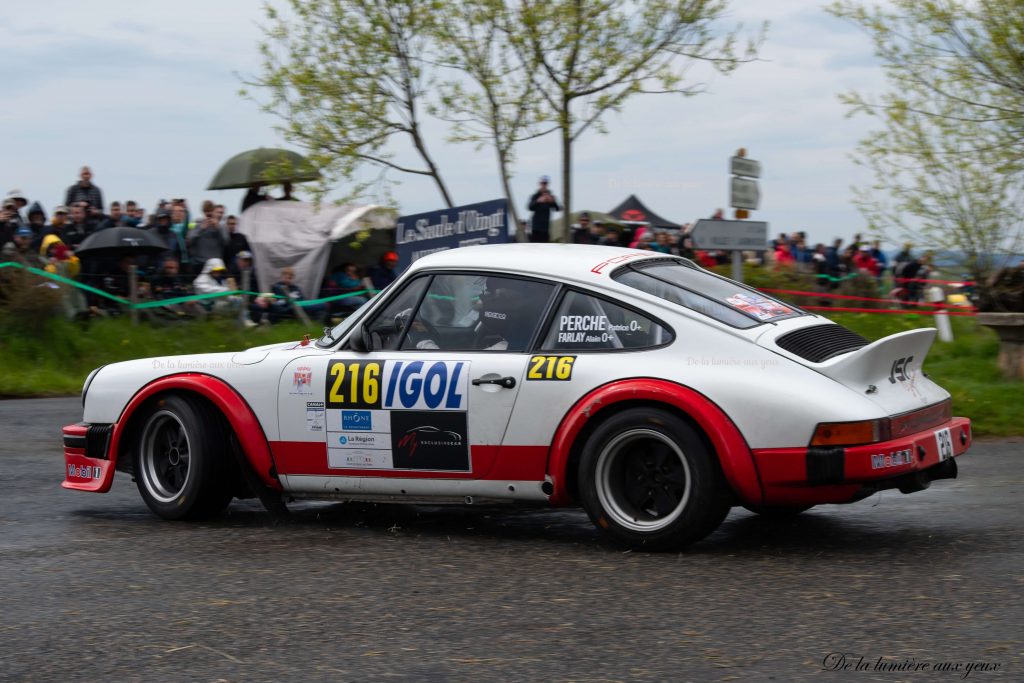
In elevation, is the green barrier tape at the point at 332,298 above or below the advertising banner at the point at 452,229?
below

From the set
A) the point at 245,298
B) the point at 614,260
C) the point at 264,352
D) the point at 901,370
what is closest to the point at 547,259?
the point at 614,260

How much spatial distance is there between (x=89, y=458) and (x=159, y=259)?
32.6 feet

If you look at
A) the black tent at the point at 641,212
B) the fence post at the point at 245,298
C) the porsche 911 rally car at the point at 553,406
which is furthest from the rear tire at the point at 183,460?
the black tent at the point at 641,212

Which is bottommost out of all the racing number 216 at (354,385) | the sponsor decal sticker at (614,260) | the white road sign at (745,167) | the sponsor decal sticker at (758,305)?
the racing number 216 at (354,385)

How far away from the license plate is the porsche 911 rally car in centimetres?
1

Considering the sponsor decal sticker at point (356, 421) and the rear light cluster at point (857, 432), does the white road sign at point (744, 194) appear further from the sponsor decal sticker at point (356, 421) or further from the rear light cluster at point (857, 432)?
the rear light cluster at point (857, 432)

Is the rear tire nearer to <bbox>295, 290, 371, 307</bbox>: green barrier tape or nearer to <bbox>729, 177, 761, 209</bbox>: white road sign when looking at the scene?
<bbox>729, 177, 761, 209</bbox>: white road sign

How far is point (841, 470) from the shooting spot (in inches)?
213

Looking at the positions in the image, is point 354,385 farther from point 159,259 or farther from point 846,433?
point 159,259

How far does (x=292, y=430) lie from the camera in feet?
21.6

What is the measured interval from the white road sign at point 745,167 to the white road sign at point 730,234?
0.53 m

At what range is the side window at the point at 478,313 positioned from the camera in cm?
626

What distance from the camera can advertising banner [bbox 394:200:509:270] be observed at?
40.5 feet

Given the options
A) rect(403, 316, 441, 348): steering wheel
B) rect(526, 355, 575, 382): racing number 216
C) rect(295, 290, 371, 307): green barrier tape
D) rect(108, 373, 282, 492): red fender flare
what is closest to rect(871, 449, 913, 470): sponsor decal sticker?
rect(526, 355, 575, 382): racing number 216
